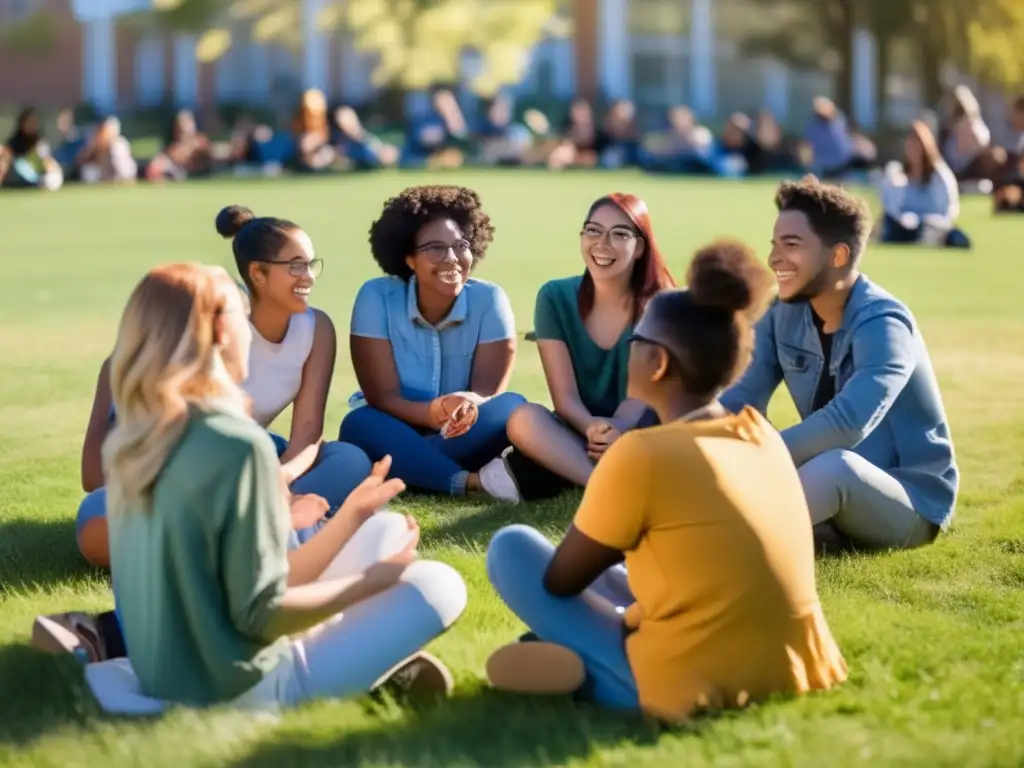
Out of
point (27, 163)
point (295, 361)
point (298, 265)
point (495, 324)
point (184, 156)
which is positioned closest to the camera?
point (298, 265)

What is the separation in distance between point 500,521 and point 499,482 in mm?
429

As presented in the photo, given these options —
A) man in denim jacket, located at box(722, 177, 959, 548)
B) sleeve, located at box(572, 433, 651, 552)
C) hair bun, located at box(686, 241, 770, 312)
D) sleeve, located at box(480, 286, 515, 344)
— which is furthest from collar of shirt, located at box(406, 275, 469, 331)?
sleeve, located at box(572, 433, 651, 552)

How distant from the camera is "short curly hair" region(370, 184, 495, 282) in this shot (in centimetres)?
770

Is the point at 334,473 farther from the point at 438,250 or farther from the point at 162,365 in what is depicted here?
the point at 162,365

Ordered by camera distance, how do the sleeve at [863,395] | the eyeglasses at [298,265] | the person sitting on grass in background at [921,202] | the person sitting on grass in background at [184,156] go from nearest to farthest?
the sleeve at [863,395] < the eyeglasses at [298,265] < the person sitting on grass in background at [921,202] < the person sitting on grass in background at [184,156]

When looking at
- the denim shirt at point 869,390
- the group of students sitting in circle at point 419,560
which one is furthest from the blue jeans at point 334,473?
the group of students sitting in circle at point 419,560

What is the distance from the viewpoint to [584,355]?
25.3 ft

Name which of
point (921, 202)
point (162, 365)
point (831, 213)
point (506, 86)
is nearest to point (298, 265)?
point (831, 213)

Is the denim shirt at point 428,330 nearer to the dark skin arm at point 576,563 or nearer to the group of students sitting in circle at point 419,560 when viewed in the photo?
the group of students sitting in circle at point 419,560

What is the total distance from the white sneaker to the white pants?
3.03 meters

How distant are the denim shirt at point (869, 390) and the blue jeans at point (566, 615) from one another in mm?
1871

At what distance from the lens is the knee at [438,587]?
4586mm

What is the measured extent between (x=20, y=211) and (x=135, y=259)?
28.0ft

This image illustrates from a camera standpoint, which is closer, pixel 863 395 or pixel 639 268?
pixel 863 395
